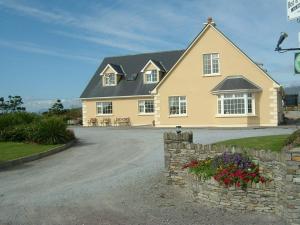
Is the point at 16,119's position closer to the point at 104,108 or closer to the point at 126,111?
the point at 126,111

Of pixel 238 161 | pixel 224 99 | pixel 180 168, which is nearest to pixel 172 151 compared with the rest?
pixel 180 168

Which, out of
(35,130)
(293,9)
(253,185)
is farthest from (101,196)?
(35,130)

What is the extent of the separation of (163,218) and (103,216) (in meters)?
1.37

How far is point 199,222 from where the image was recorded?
29.1 ft

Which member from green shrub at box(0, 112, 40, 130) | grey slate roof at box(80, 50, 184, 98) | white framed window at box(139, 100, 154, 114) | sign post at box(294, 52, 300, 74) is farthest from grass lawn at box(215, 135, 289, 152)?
grey slate roof at box(80, 50, 184, 98)

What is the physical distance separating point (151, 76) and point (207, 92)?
8821 millimetres

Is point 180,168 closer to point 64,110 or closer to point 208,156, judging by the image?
point 208,156

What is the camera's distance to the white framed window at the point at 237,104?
32969 mm

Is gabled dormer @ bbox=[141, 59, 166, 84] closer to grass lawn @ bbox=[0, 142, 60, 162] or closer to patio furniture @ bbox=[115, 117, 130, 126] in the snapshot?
patio furniture @ bbox=[115, 117, 130, 126]

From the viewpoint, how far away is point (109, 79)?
148 ft

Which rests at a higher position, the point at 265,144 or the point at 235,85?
the point at 235,85

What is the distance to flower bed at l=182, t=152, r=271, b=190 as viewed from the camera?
31.7 feet

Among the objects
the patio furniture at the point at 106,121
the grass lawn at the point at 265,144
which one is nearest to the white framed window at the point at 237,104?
the patio furniture at the point at 106,121

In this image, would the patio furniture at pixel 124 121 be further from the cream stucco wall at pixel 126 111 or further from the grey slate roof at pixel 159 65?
the grey slate roof at pixel 159 65
